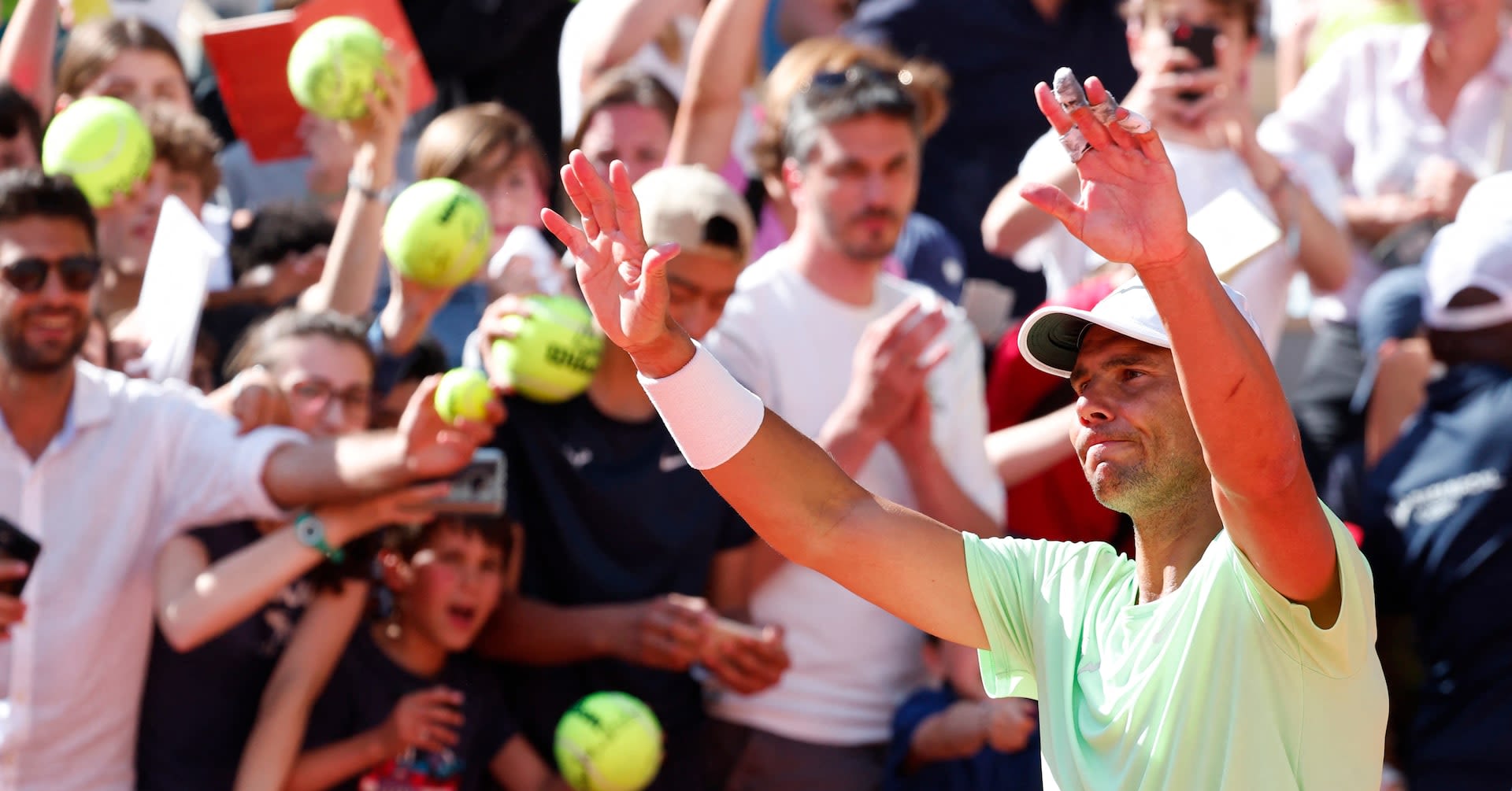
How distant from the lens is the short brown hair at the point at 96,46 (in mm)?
6090

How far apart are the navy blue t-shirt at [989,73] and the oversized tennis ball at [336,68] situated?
80.9 inches

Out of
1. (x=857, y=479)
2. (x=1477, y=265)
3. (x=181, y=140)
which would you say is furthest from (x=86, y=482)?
(x=1477, y=265)

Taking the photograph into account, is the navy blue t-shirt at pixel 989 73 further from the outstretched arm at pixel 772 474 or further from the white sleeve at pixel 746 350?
the outstretched arm at pixel 772 474

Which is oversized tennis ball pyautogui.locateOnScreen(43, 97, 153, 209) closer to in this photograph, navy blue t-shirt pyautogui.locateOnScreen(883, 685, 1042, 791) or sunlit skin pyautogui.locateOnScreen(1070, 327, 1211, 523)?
navy blue t-shirt pyautogui.locateOnScreen(883, 685, 1042, 791)

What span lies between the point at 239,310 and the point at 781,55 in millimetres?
2496

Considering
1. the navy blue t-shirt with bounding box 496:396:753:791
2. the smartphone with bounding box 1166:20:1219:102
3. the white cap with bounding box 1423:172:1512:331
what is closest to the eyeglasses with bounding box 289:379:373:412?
the navy blue t-shirt with bounding box 496:396:753:791

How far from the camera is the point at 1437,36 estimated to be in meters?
6.71

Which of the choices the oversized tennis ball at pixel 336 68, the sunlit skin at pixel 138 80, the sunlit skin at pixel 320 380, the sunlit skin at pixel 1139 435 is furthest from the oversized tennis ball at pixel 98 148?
the sunlit skin at pixel 1139 435

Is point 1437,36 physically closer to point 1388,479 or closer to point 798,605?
point 1388,479

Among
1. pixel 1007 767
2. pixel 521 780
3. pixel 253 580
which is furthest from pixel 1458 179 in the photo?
pixel 253 580

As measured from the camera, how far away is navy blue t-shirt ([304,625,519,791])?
4.68 metres

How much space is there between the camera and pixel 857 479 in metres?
4.99

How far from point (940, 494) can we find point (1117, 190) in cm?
239

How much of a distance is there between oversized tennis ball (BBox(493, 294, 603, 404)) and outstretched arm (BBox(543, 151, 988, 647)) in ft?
5.16
